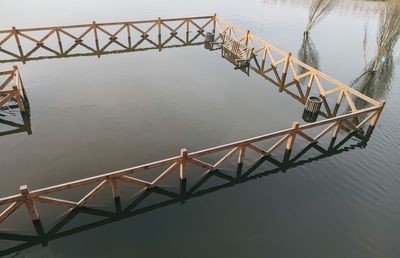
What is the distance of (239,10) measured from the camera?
46031 mm

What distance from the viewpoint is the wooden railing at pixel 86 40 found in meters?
26.1

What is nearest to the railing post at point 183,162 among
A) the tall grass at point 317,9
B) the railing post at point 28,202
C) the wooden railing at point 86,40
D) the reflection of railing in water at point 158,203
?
the reflection of railing in water at point 158,203

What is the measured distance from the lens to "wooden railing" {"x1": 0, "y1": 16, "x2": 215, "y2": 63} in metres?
26.1

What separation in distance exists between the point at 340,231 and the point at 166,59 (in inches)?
809

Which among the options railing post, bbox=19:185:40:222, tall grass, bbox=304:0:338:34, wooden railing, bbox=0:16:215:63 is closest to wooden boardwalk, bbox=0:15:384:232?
railing post, bbox=19:185:40:222

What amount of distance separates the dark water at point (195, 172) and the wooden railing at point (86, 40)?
1.87 metres

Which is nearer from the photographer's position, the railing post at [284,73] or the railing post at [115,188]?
the railing post at [115,188]

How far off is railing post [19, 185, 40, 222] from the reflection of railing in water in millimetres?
420

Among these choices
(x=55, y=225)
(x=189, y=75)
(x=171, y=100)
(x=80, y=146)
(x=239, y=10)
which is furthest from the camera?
(x=239, y=10)

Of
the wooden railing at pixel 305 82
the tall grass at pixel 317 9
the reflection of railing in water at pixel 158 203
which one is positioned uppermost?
the tall grass at pixel 317 9

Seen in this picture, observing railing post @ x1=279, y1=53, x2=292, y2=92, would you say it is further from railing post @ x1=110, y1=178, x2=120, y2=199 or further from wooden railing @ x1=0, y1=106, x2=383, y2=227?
railing post @ x1=110, y1=178, x2=120, y2=199

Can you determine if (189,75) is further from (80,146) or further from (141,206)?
(141,206)

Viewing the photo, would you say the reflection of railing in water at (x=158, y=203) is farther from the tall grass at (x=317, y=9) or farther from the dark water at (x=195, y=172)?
the tall grass at (x=317, y=9)

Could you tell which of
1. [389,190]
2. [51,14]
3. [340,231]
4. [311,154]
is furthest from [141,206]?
[51,14]
